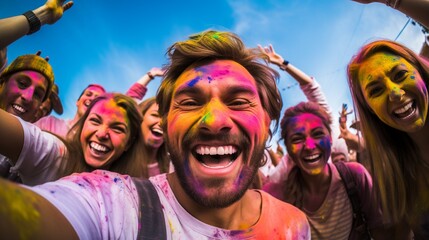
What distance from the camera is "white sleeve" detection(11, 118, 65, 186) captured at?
1.63 m

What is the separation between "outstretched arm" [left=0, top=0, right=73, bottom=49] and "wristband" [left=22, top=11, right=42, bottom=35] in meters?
0.05

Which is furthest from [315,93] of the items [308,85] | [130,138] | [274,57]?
[130,138]

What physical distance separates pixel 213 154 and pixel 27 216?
0.92 metres

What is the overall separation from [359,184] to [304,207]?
25.5 inches

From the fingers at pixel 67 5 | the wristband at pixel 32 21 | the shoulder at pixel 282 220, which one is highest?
the fingers at pixel 67 5

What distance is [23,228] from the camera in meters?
0.62

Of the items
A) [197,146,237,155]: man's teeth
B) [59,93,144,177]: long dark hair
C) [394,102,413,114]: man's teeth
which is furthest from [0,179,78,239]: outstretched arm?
[394,102,413,114]: man's teeth

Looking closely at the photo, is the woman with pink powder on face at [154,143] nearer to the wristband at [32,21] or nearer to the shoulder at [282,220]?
the wristband at [32,21]

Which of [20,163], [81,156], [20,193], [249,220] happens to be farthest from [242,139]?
[81,156]

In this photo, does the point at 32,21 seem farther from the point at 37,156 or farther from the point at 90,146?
the point at 37,156

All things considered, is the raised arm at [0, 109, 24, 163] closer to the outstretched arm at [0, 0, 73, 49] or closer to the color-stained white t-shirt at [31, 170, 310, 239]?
the color-stained white t-shirt at [31, 170, 310, 239]

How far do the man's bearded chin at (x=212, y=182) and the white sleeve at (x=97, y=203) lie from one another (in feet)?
0.91

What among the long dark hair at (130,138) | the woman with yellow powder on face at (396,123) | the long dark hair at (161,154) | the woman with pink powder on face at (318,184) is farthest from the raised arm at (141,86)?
the woman with yellow powder on face at (396,123)

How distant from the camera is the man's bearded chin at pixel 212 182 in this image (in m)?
1.30
